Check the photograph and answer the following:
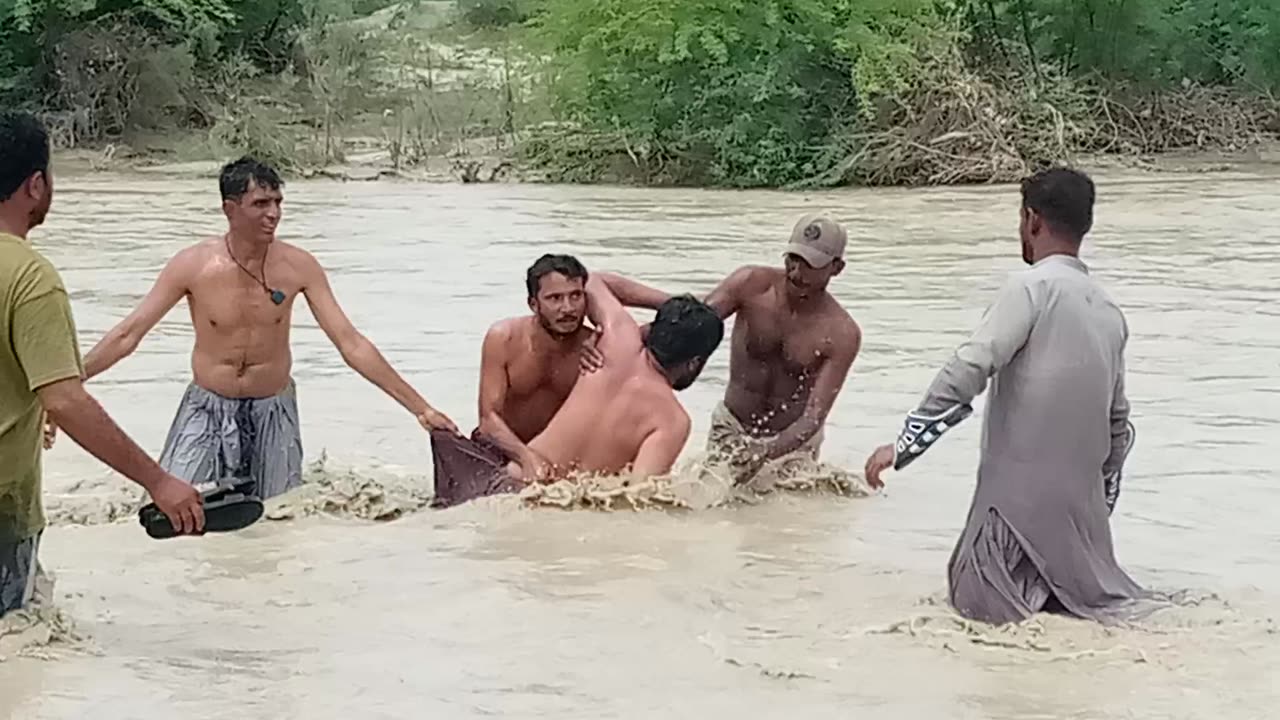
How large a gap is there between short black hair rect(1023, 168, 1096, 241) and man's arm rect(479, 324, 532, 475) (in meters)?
2.49

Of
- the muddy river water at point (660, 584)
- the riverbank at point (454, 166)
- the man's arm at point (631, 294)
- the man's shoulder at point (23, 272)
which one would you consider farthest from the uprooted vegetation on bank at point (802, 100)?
the man's shoulder at point (23, 272)

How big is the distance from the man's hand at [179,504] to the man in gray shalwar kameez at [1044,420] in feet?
6.00

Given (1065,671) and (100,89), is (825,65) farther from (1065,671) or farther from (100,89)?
(1065,671)

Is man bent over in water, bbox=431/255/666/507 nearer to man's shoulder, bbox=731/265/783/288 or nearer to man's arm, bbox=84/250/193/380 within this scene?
man's shoulder, bbox=731/265/783/288

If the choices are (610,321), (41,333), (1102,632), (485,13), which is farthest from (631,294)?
(485,13)

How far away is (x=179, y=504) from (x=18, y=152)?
979 mm

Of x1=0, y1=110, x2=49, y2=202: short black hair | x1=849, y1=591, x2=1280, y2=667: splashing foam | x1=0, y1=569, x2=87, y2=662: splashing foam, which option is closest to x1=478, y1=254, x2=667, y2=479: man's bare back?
x1=849, y1=591, x2=1280, y2=667: splashing foam

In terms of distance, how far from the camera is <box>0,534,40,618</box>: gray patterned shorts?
17.2ft

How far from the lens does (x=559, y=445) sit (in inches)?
295

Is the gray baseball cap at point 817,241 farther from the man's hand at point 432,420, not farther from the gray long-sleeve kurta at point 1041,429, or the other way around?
the gray long-sleeve kurta at point 1041,429

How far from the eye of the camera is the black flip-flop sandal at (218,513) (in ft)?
17.7

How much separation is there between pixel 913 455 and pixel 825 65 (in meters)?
19.4

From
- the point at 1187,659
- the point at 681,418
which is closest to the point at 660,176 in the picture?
the point at 681,418

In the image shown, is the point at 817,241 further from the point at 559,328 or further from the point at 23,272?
the point at 23,272
